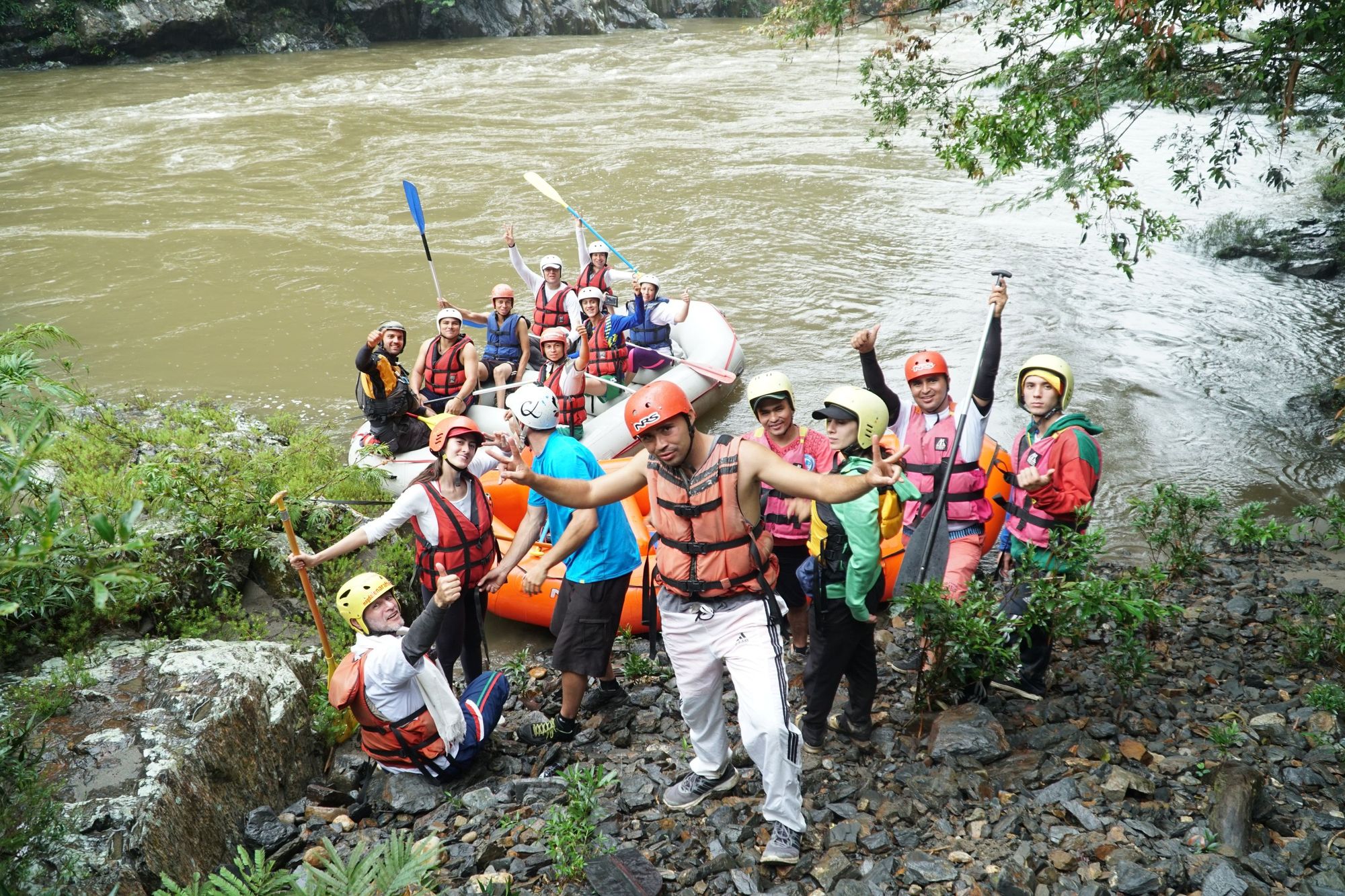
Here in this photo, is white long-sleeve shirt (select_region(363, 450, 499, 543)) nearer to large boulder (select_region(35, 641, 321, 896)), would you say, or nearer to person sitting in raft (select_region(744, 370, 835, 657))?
large boulder (select_region(35, 641, 321, 896))

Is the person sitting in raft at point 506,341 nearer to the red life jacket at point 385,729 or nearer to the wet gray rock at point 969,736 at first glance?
the red life jacket at point 385,729

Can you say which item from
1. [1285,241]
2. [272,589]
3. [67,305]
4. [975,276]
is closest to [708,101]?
[975,276]

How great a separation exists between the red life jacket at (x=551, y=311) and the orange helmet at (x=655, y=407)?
6391 millimetres

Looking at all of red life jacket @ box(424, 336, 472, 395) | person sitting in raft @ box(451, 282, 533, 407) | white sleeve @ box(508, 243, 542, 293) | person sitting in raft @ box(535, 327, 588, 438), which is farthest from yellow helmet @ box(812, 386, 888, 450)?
white sleeve @ box(508, 243, 542, 293)

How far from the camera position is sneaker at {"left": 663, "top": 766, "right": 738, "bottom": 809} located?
12.4 ft

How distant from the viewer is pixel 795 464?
4.69 metres

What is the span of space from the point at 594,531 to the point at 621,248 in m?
11.0

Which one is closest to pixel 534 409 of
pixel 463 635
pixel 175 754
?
pixel 463 635

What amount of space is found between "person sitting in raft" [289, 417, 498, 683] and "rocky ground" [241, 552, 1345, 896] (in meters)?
0.74

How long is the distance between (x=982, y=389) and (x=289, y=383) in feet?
28.5

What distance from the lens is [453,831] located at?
12.4 ft

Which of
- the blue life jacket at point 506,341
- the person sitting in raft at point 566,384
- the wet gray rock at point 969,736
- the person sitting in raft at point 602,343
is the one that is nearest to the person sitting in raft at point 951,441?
the wet gray rock at point 969,736

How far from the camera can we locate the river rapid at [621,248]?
35.3 feet

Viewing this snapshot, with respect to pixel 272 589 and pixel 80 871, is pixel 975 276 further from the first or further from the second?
pixel 80 871
